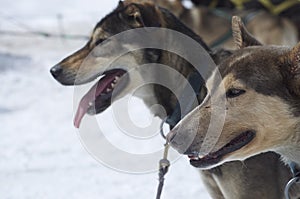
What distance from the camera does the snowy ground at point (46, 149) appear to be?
115 inches

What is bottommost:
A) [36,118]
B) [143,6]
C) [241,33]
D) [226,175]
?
[36,118]

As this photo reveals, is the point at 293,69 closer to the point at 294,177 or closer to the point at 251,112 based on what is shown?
the point at 251,112

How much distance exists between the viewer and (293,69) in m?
1.59

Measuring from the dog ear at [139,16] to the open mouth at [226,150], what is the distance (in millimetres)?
651

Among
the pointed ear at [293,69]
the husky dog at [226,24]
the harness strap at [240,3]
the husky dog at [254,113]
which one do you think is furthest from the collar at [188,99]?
the harness strap at [240,3]

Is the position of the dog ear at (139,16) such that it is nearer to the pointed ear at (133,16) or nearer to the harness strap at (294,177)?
the pointed ear at (133,16)

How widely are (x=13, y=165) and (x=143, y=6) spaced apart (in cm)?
139

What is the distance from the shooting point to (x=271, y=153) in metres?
1.94

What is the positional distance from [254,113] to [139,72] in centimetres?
69

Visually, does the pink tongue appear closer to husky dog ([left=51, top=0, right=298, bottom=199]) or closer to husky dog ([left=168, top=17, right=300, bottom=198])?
husky dog ([left=51, top=0, right=298, bottom=199])

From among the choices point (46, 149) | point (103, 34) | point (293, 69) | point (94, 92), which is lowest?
point (46, 149)

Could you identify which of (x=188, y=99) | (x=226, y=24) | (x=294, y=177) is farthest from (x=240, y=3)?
(x=294, y=177)

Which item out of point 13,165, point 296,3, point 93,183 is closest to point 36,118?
point 13,165

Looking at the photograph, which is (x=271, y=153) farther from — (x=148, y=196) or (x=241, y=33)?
(x=148, y=196)
